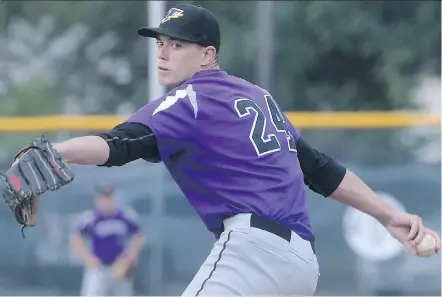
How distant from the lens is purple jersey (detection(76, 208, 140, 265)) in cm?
903

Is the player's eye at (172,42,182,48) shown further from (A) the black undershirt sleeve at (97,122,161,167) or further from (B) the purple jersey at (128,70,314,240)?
(A) the black undershirt sleeve at (97,122,161,167)

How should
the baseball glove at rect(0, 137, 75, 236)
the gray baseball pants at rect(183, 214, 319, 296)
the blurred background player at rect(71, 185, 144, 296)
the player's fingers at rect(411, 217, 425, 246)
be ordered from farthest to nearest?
the blurred background player at rect(71, 185, 144, 296), the player's fingers at rect(411, 217, 425, 246), the gray baseball pants at rect(183, 214, 319, 296), the baseball glove at rect(0, 137, 75, 236)

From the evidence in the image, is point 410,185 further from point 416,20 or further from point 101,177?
point 416,20

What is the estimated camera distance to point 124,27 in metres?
12.4

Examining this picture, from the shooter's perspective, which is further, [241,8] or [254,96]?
[241,8]

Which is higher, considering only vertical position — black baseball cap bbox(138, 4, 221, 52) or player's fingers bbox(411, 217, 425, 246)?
black baseball cap bbox(138, 4, 221, 52)

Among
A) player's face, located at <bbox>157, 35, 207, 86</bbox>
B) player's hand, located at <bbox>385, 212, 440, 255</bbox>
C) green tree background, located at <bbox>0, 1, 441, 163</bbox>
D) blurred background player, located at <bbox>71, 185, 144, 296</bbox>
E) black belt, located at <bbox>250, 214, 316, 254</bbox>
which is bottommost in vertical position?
blurred background player, located at <bbox>71, 185, 144, 296</bbox>

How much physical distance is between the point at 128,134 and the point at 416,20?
9292 mm

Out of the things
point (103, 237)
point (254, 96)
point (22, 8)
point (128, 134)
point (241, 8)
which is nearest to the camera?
point (128, 134)

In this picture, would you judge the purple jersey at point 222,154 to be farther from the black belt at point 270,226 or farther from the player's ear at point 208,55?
the player's ear at point 208,55

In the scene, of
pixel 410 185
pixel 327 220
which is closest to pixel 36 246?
pixel 327 220

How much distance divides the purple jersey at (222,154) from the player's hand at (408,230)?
52 cm

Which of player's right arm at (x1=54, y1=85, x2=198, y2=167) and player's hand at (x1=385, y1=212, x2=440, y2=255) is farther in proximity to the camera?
player's hand at (x1=385, y1=212, x2=440, y2=255)

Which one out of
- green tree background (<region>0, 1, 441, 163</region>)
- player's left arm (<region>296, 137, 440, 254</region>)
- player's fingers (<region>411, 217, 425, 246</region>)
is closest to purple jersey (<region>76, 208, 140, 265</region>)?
green tree background (<region>0, 1, 441, 163</region>)
